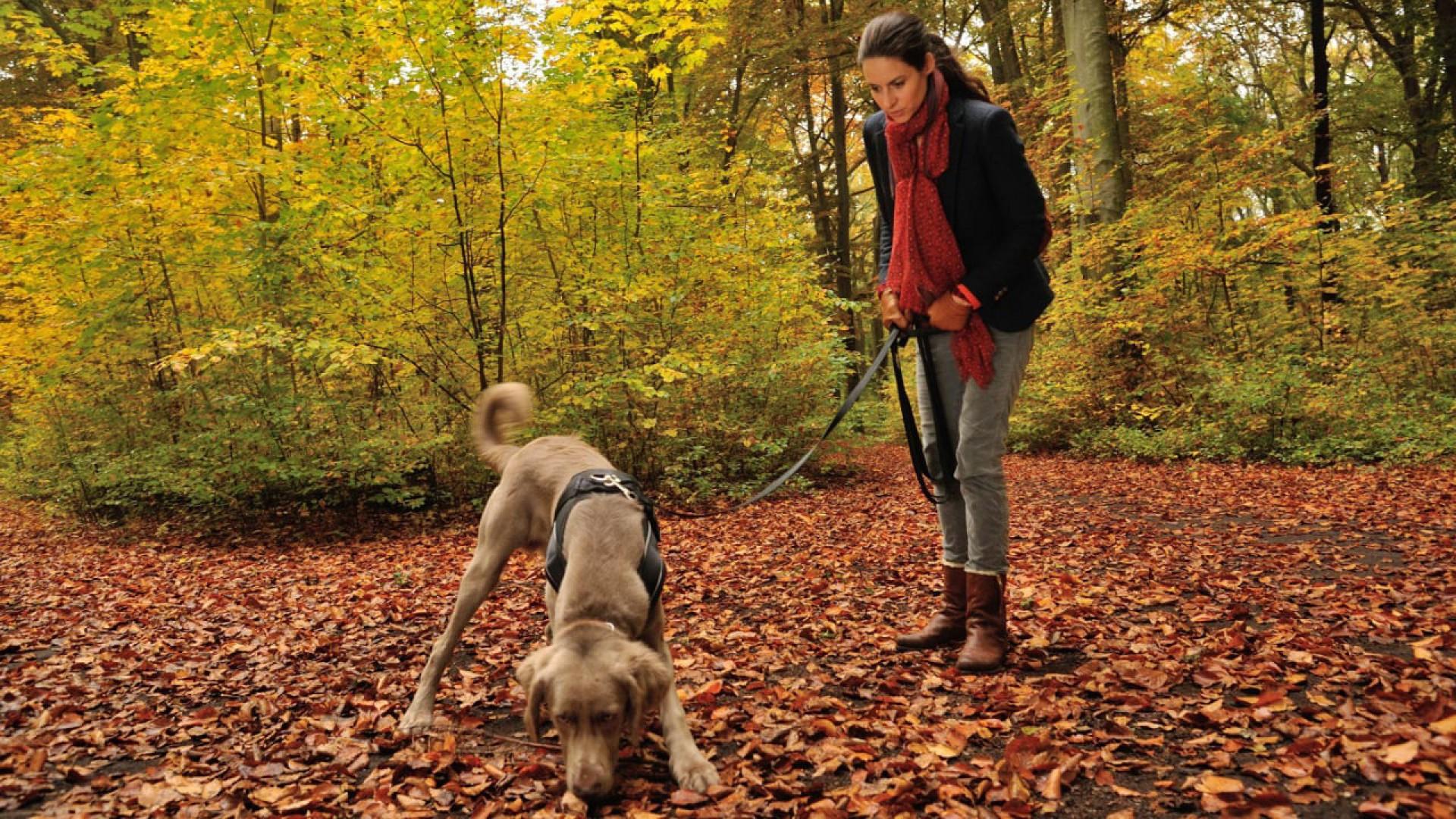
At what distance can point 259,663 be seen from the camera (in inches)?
168

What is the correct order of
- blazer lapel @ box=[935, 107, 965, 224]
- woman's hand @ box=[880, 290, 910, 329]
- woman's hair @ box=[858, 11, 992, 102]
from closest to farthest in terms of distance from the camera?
woman's hair @ box=[858, 11, 992, 102] < blazer lapel @ box=[935, 107, 965, 224] < woman's hand @ box=[880, 290, 910, 329]

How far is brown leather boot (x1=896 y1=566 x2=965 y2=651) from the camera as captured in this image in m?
3.66

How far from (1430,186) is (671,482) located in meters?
16.2

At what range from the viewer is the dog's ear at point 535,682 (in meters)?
2.46

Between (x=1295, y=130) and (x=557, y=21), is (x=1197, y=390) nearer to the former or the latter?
(x=1295, y=130)

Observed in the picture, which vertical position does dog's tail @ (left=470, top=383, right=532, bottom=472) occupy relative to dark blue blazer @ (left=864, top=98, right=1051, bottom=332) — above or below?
below

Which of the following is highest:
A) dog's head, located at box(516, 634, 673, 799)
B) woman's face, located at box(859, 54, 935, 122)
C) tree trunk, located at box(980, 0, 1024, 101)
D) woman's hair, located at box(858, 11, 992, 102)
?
tree trunk, located at box(980, 0, 1024, 101)

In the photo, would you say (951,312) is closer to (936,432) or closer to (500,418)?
(936,432)

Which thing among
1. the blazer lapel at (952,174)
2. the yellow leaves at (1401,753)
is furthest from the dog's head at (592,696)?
the blazer lapel at (952,174)

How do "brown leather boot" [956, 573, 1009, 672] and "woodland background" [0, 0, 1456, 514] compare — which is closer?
"brown leather boot" [956, 573, 1009, 672]

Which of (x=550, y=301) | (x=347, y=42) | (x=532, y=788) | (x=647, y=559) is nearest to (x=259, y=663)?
(x=532, y=788)

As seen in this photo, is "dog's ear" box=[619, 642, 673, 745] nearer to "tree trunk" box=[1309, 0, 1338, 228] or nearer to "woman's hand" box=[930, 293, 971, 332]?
"woman's hand" box=[930, 293, 971, 332]

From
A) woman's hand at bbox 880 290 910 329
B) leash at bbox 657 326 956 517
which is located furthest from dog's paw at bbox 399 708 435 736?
woman's hand at bbox 880 290 910 329

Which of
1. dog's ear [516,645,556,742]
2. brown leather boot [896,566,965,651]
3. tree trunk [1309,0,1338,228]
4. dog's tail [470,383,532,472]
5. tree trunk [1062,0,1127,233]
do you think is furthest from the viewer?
tree trunk [1309,0,1338,228]
